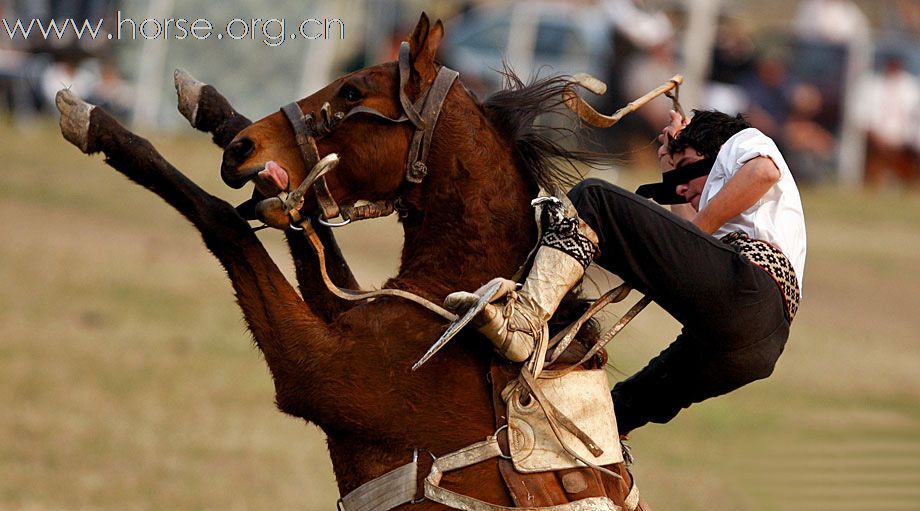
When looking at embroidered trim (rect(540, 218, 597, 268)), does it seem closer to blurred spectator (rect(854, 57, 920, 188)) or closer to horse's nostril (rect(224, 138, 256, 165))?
horse's nostril (rect(224, 138, 256, 165))

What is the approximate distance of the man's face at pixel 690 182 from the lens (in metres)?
5.26

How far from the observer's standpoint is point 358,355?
502cm

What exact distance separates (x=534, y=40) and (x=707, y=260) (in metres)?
20.1

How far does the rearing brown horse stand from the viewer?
496cm

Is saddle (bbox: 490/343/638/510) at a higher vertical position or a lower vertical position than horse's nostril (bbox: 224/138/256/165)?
lower

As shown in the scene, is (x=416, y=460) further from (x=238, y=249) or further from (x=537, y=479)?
(x=238, y=249)

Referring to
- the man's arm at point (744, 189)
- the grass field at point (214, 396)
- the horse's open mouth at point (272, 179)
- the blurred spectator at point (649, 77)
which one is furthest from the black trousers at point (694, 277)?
the blurred spectator at point (649, 77)

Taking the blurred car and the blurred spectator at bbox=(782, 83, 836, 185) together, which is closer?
the blurred car

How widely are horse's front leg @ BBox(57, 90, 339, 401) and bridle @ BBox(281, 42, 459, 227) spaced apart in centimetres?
24

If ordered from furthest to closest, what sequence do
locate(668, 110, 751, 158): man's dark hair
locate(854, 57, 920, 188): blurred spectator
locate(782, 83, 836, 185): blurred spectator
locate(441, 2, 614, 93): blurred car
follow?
locate(854, 57, 920, 188): blurred spectator < locate(782, 83, 836, 185): blurred spectator < locate(441, 2, 614, 93): blurred car < locate(668, 110, 751, 158): man's dark hair

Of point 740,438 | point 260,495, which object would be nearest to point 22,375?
point 260,495

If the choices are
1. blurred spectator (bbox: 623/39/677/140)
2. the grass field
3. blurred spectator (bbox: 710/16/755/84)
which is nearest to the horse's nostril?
the grass field

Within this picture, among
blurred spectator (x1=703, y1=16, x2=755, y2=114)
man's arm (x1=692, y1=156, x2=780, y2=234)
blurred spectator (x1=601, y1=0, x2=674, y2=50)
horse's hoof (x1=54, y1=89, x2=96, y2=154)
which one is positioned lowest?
man's arm (x1=692, y1=156, x2=780, y2=234)

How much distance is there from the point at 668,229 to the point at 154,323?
30.5 feet
